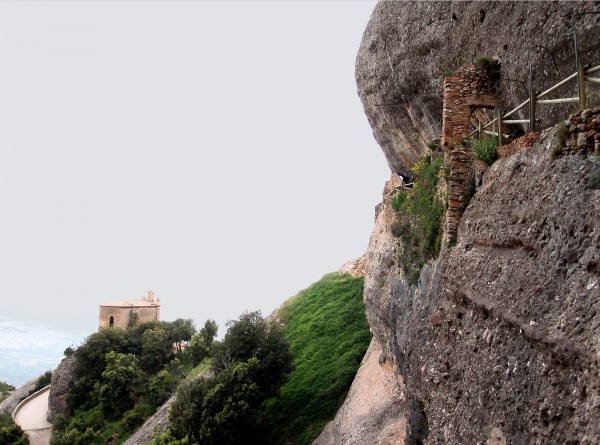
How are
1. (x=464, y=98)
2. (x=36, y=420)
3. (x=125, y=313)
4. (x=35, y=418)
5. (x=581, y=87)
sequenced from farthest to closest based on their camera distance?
(x=125, y=313) < (x=35, y=418) < (x=36, y=420) < (x=464, y=98) < (x=581, y=87)

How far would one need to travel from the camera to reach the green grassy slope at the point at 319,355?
66.3 ft

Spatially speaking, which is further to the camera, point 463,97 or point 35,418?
point 35,418

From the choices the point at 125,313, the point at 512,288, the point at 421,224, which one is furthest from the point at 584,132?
the point at 125,313

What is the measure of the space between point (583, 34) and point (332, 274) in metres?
25.3

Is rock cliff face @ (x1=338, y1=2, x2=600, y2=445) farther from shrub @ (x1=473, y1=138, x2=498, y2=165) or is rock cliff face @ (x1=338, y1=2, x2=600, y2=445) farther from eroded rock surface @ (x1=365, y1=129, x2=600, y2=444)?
shrub @ (x1=473, y1=138, x2=498, y2=165)

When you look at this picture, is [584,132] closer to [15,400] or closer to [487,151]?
[487,151]

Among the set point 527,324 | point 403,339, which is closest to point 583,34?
point 527,324

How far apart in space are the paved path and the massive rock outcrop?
30.1m

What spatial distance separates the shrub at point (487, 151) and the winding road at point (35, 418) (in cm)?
3325

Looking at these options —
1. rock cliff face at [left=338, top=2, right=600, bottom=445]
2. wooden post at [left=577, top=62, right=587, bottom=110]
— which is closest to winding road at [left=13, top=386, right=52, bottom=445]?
rock cliff face at [left=338, top=2, right=600, bottom=445]

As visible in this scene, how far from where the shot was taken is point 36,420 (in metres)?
36.0

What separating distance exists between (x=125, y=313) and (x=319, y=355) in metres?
27.3

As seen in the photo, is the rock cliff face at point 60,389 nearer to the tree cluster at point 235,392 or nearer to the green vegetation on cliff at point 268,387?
the green vegetation on cliff at point 268,387

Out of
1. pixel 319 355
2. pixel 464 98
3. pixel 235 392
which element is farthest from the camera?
pixel 319 355
